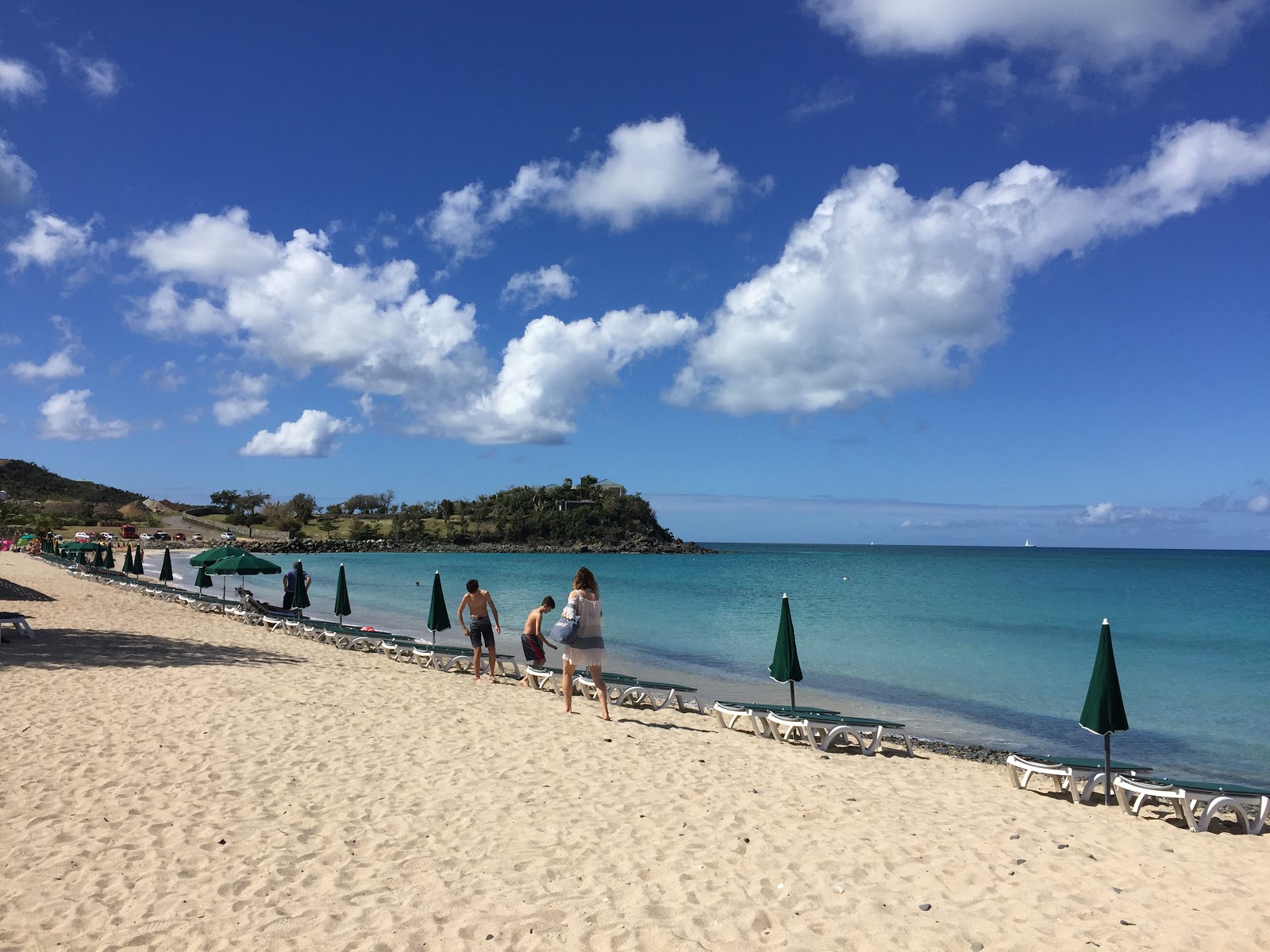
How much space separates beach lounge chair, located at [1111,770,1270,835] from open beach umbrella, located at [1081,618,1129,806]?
0.40m

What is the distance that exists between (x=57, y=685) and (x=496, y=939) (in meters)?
7.69

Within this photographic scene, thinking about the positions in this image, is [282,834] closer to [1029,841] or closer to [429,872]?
[429,872]

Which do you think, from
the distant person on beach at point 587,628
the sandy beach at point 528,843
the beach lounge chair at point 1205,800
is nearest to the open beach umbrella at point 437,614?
the sandy beach at point 528,843

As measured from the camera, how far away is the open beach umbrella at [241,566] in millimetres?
17938

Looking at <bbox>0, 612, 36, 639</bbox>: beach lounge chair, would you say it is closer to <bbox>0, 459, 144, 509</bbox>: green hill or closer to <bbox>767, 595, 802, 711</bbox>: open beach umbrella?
<bbox>767, 595, 802, 711</bbox>: open beach umbrella

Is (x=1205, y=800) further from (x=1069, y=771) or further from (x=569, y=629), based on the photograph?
(x=569, y=629)

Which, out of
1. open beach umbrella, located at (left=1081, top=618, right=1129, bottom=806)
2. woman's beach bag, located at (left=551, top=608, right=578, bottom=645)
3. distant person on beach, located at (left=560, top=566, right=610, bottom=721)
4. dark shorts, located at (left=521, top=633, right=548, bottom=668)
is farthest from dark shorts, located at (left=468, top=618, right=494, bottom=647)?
open beach umbrella, located at (left=1081, top=618, right=1129, bottom=806)

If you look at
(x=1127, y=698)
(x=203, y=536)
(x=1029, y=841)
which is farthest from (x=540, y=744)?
(x=203, y=536)

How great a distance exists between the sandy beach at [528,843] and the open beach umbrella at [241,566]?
365 inches

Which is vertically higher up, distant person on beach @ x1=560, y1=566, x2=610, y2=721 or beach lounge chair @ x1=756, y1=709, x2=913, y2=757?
distant person on beach @ x1=560, y1=566, x2=610, y2=721

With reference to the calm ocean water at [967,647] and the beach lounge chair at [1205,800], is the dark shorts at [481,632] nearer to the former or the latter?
the calm ocean water at [967,647]

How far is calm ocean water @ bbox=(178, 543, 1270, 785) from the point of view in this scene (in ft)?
42.0

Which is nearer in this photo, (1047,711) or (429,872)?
(429,872)

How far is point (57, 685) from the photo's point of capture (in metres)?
8.86
